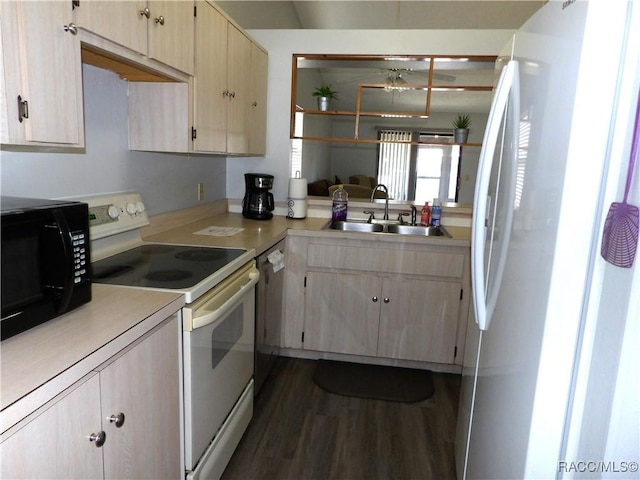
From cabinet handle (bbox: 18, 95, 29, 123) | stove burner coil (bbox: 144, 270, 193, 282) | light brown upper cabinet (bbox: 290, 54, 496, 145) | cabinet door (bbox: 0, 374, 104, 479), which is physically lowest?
cabinet door (bbox: 0, 374, 104, 479)

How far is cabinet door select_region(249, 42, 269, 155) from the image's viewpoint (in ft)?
8.95

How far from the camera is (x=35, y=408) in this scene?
0.76 meters

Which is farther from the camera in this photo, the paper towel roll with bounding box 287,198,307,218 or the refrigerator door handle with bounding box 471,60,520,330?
the paper towel roll with bounding box 287,198,307,218

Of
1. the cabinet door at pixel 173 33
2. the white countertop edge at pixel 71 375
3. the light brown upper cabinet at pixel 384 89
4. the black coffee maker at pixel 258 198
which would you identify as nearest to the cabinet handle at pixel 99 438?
the white countertop edge at pixel 71 375

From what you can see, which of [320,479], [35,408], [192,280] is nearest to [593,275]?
[35,408]

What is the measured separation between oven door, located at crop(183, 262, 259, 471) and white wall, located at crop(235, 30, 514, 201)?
4.64 ft

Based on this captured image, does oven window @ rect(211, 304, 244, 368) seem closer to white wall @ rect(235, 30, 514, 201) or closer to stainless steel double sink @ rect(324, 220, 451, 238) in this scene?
stainless steel double sink @ rect(324, 220, 451, 238)

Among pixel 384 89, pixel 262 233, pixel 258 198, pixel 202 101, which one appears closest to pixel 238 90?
pixel 202 101

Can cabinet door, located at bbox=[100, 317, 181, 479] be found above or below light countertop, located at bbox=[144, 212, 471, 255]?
below

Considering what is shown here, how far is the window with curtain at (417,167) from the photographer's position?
30.5ft

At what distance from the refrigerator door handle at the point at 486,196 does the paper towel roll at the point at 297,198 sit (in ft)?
5.61

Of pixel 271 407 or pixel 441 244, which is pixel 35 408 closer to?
pixel 271 407

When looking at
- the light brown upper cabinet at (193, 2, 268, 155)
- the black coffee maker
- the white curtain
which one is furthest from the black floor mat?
the white curtain

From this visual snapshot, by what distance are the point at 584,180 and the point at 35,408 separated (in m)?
1.04
